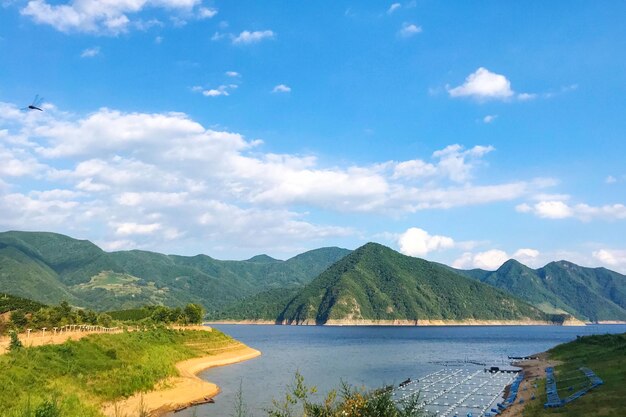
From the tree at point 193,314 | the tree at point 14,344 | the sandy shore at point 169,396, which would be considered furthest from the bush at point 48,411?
the tree at point 193,314

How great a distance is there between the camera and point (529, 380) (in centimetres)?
10306

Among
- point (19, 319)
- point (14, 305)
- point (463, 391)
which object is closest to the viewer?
point (463, 391)

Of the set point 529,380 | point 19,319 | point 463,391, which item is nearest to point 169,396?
point 19,319

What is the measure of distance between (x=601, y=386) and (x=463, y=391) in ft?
91.8

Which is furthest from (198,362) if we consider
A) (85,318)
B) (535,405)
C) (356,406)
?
(356,406)

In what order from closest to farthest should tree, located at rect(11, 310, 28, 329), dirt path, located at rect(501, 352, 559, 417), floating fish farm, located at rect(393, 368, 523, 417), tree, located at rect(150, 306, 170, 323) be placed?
dirt path, located at rect(501, 352, 559, 417), floating fish farm, located at rect(393, 368, 523, 417), tree, located at rect(11, 310, 28, 329), tree, located at rect(150, 306, 170, 323)

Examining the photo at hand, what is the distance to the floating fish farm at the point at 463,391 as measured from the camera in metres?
77.6

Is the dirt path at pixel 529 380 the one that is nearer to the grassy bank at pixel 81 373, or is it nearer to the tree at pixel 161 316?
Answer: the grassy bank at pixel 81 373

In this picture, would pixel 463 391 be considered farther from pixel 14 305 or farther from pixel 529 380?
pixel 14 305

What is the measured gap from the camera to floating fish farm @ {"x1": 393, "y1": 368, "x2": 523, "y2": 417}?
255ft

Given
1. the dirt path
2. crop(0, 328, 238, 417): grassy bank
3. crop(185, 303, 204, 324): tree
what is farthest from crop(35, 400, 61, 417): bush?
crop(185, 303, 204, 324): tree

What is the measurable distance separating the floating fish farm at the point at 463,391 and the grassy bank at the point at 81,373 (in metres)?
39.6

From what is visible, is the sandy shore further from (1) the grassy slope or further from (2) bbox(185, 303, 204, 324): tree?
(2) bbox(185, 303, 204, 324): tree

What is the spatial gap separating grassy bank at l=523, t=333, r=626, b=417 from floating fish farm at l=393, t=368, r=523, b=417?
26.2 feet
